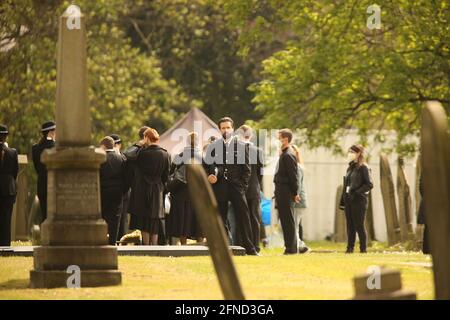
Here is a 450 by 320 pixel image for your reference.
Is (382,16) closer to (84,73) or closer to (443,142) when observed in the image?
(84,73)

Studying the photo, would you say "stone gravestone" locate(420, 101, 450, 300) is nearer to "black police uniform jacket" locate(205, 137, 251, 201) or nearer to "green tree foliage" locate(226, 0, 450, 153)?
"black police uniform jacket" locate(205, 137, 251, 201)

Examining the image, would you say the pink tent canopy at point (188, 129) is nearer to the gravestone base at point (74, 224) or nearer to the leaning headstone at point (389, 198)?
the leaning headstone at point (389, 198)

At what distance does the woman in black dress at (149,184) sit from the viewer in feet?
72.9

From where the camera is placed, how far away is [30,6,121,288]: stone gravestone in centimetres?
1664

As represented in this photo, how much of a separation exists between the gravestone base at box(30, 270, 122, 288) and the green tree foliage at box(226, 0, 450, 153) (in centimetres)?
1546

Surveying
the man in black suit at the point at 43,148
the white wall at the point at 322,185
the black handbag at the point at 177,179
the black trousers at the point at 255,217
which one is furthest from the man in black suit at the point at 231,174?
the white wall at the point at 322,185

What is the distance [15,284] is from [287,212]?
6414 mm

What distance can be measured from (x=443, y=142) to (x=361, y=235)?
12.3m

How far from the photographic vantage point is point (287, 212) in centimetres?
2208

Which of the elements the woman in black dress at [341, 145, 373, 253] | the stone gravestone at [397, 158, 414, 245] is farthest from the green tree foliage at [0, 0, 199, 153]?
the woman in black dress at [341, 145, 373, 253]

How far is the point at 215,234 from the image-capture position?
12.7 m

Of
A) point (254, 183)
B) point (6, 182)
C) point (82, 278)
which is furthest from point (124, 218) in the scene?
point (82, 278)

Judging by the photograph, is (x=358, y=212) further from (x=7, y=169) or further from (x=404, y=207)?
(x=404, y=207)
